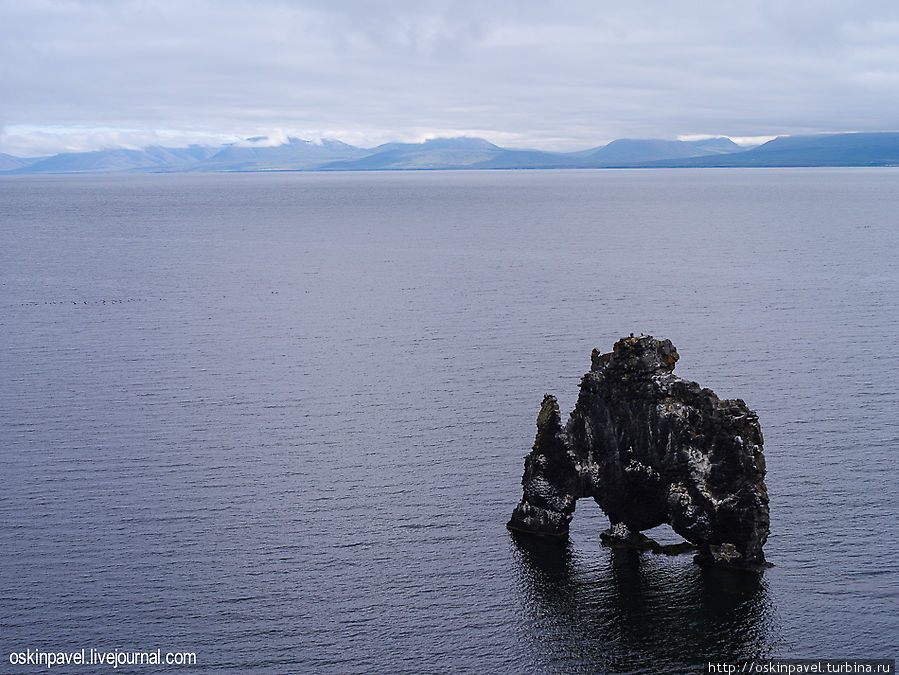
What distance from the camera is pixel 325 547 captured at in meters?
66.1

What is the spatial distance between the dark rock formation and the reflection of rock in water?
8.12 feet

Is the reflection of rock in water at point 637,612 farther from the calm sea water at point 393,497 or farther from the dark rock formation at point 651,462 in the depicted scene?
the dark rock formation at point 651,462

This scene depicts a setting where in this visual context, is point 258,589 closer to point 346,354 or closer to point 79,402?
point 79,402

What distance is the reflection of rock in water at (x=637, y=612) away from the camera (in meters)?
53.8

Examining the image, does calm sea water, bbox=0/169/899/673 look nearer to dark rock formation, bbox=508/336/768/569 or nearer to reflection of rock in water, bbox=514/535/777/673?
reflection of rock in water, bbox=514/535/777/673

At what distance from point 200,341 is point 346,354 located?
2167cm

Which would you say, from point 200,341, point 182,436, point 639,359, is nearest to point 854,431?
point 639,359

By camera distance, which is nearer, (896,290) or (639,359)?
(639,359)

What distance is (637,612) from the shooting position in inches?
2293

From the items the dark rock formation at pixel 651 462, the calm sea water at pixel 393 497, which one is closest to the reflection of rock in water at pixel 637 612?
the calm sea water at pixel 393 497

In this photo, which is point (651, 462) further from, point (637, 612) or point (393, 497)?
point (393, 497)

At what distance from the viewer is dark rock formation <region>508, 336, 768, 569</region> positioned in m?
63.8

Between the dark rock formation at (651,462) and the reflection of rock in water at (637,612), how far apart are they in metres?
2.48

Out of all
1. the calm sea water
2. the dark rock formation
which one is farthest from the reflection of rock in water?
the dark rock formation
